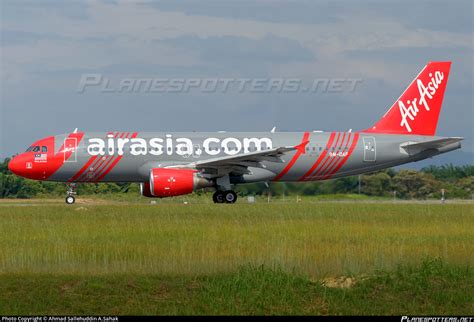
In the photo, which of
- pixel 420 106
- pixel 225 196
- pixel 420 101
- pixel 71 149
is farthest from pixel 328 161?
pixel 71 149

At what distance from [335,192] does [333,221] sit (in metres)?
16.9

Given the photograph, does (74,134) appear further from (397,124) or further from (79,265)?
(79,265)

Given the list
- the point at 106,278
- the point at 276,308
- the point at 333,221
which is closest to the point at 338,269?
the point at 276,308

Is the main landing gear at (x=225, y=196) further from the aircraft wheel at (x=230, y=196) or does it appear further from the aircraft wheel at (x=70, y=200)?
the aircraft wheel at (x=70, y=200)

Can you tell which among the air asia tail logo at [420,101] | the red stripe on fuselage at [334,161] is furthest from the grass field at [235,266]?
the air asia tail logo at [420,101]

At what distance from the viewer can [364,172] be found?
43500 mm

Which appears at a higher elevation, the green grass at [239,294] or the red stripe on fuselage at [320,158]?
the red stripe on fuselage at [320,158]

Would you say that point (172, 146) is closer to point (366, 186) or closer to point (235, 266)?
point (366, 186)

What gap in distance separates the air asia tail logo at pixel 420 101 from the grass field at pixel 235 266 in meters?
15.9

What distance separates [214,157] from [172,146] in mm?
2068

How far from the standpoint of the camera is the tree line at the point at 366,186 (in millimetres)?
42125

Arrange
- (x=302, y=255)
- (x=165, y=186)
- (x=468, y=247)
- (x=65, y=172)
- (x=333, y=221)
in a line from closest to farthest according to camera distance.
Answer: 1. (x=302, y=255)
2. (x=468, y=247)
3. (x=333, y=221)
4. (x=165, y=186)
5. (x=65, y=172)

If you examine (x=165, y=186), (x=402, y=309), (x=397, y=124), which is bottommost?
(x=402, y=309)

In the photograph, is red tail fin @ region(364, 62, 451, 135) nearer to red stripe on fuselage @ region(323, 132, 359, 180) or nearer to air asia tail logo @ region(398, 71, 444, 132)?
air asia tail logo @ region(398, 71, 444, 132)
